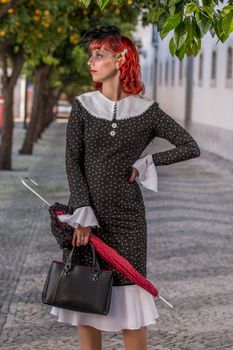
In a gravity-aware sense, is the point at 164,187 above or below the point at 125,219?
below

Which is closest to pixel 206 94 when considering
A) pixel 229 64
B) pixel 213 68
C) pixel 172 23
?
pixel 213 68

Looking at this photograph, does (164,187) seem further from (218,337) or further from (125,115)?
(125,115)

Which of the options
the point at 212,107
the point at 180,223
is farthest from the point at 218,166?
the point at 180,223

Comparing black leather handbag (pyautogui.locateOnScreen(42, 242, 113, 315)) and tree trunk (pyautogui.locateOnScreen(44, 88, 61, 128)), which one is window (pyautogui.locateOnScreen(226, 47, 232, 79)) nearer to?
tree trunk (pyautogui.locateOnScreen(44, 88, 61, 128))

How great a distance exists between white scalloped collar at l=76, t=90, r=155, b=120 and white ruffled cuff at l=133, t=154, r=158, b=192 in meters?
0.21

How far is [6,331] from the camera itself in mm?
6789

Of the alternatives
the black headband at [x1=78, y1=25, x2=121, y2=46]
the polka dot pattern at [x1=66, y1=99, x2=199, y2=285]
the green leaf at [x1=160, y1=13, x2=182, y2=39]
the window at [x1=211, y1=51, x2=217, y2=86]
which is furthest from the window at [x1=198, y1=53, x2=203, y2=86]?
the green leaf at [x1=160, y1=13, x2=182, y2=39]

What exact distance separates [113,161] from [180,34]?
2.12 feet

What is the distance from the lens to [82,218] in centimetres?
458

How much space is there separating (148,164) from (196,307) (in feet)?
10.6

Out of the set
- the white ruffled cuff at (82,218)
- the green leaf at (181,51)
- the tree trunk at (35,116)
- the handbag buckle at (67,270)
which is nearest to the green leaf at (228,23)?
the green leaf at (181,51)

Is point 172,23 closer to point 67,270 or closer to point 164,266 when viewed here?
point 67,270

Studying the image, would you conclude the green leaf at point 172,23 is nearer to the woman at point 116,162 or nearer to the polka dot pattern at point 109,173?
the woman at point 116,162

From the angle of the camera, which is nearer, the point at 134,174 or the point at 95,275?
the point at 95,275
